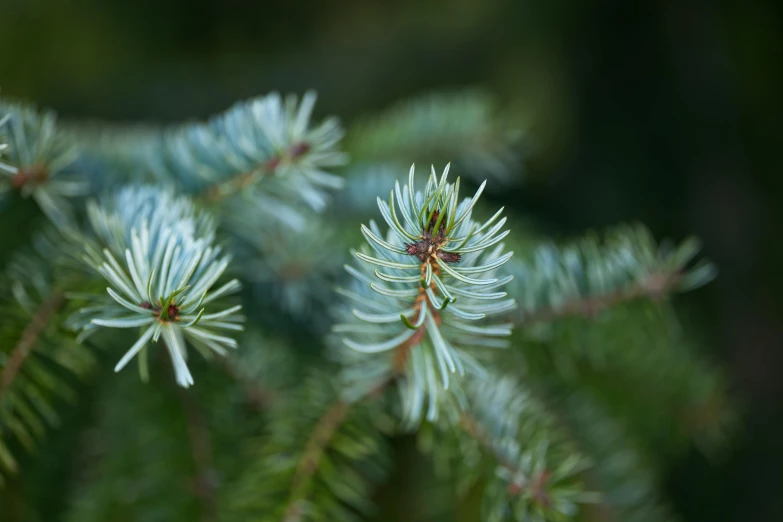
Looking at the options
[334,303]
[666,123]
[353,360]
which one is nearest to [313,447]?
[353,360]

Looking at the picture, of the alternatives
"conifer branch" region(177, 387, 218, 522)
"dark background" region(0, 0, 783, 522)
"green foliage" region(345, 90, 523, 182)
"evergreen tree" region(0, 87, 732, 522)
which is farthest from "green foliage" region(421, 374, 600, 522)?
"dark background" region(0, 0, 783, 522)

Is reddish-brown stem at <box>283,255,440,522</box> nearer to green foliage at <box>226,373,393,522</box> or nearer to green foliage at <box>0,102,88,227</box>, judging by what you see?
green foliage at <box>226,373,393,522</box>

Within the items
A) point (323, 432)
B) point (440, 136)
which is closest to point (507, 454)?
point (323, 432)

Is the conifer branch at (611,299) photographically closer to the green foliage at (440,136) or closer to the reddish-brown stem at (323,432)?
the reddish-brown stem at (323,432)

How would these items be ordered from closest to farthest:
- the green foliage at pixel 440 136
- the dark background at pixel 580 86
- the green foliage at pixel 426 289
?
the green foliage at pixel 426 289, the green foliage at pixel 440 136, the dark background at pixel 580 86

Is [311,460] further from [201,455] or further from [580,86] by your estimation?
[580,86]

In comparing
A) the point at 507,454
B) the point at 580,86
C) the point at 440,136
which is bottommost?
the point at 507,454

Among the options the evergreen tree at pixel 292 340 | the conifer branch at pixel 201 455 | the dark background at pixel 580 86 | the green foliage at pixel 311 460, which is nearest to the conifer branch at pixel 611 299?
the evergreen tree at pixel 292 340
